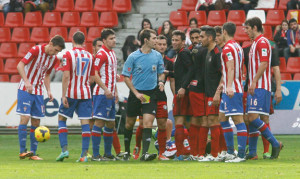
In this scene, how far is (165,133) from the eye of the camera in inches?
453

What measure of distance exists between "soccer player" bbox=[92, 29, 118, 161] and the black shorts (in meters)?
0.29

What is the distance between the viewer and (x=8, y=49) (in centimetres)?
2164

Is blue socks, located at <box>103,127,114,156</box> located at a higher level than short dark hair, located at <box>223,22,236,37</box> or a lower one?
lower

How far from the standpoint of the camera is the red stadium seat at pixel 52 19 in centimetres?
2217

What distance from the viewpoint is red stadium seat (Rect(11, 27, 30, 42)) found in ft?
72.4

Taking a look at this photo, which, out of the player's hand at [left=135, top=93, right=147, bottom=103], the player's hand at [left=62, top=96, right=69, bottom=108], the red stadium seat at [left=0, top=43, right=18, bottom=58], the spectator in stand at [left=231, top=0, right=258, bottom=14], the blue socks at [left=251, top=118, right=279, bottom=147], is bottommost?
the blue socks at [left=251, top=118, right=279, bottom=147]

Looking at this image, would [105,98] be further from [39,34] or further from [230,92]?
[39,34]

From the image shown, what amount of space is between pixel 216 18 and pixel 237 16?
0.61 m

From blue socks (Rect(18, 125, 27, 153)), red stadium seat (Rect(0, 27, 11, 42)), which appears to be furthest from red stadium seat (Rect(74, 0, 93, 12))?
blue socks (Rect(18, 125, 27, 153))

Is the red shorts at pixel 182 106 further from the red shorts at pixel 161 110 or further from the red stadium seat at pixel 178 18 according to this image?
the red stadium seat at pixel 178 18

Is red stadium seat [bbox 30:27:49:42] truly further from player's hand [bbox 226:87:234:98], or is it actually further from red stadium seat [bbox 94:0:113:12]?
player's hand [bbox 226:87:234:98]

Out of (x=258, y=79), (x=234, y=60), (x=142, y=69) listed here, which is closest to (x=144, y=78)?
(x=142, y=69)
